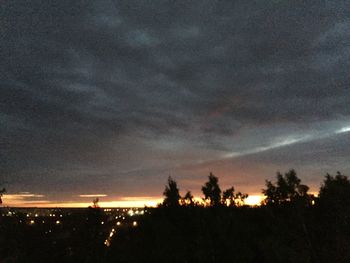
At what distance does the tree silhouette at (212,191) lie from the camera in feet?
108

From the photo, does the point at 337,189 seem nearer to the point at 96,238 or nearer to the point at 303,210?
the point at 303,210

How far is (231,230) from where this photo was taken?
1237 inches

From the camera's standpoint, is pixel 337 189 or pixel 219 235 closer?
pixel 219 235

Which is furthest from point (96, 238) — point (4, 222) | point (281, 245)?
point (281, 245)

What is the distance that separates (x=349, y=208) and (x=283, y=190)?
638cm

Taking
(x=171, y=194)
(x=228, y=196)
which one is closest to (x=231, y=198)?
(x=228, y=196)

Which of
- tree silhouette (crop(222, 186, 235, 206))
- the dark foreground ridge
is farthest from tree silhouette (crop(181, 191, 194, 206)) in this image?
tree silhouette (crop(222, 186, 235, 206))

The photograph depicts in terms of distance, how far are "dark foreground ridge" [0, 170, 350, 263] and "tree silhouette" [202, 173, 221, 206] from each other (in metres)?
0.09

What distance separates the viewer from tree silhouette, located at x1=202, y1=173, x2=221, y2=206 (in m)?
32.8

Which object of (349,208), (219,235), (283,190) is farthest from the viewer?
(283,190)

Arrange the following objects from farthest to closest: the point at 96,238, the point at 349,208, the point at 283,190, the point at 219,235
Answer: the point at 96,238, the point at 283,190, the point at 349,208, the point at 219,235

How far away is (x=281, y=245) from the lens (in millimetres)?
31828

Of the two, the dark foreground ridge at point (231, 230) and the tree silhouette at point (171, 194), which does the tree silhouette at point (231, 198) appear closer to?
the dark foreground ridge at point (231, 230)

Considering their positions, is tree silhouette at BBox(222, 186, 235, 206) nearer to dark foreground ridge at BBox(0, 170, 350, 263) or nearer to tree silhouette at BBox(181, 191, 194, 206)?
dark foreground ridge at BBox(0, 170, 350, 263)
